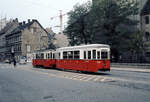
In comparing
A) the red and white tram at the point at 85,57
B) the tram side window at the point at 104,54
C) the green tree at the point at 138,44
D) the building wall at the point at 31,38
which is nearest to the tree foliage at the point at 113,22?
the green tree at the point at 138,44

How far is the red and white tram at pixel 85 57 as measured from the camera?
19.5m

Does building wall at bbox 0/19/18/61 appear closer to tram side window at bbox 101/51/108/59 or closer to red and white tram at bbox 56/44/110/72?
red and white tram at bbox 56/44/110/72

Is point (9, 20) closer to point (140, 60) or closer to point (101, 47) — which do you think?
point (140, 60)

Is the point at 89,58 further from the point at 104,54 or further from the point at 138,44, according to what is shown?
the point at 138,44

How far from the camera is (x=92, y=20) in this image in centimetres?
3878

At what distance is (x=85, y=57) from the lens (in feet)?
68.1

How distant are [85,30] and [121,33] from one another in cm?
996

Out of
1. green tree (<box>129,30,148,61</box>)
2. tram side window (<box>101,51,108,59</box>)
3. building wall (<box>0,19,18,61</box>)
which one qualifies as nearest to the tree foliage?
green tree (<box>129,30,148,61</box>)

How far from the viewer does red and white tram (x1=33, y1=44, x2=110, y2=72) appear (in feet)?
64.0

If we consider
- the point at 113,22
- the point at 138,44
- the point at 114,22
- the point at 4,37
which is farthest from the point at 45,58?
the point at 4,37

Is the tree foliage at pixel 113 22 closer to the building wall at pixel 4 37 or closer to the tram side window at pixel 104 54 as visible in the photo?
the tram side window at pixel 104 54

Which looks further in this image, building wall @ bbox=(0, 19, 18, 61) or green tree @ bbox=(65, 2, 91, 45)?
building wall @ bbox=(0, 19, 18, 61)

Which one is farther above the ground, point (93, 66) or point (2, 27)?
point (2, 27)

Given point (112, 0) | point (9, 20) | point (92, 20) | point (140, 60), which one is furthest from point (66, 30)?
point (9, 20)
